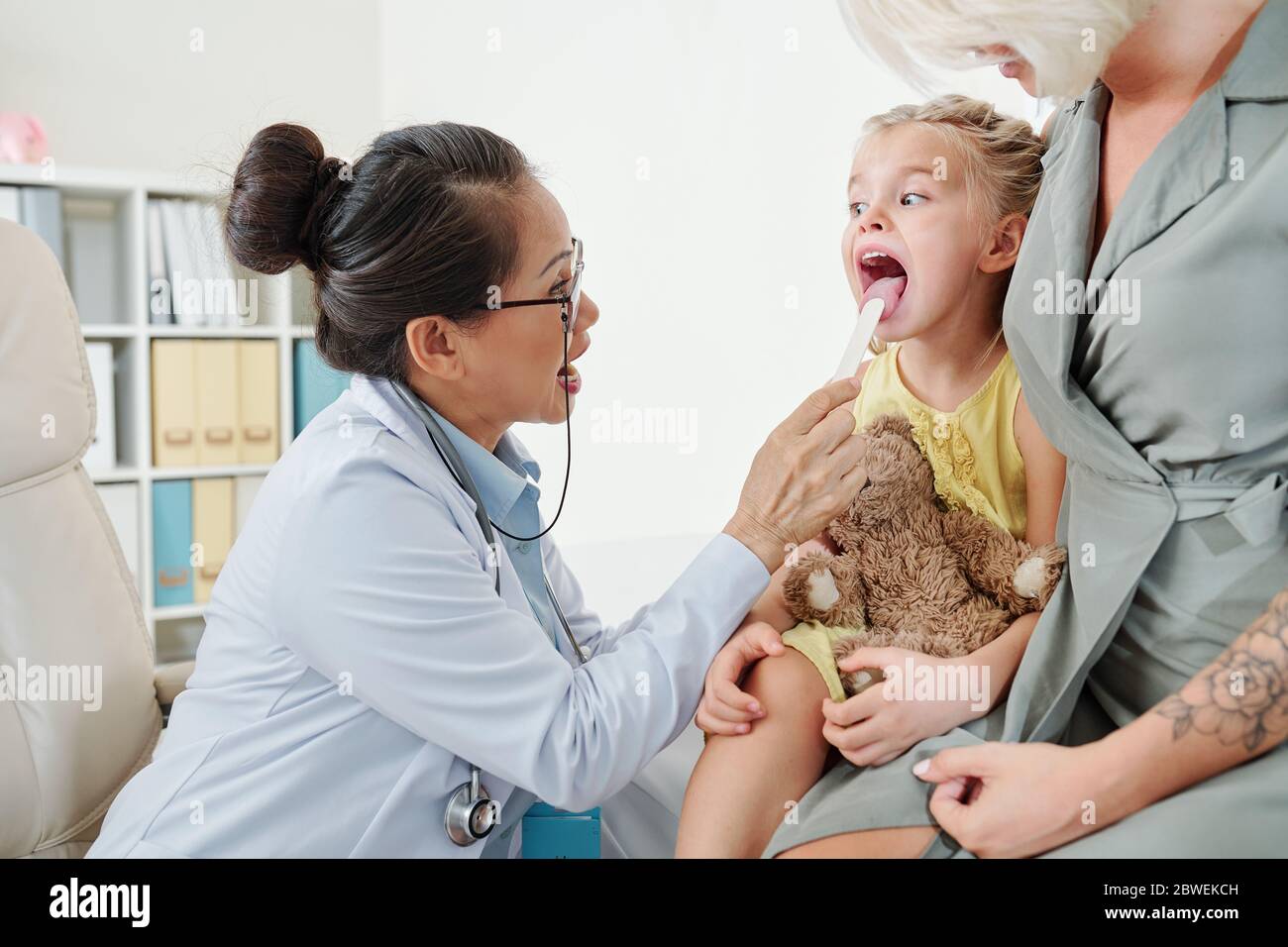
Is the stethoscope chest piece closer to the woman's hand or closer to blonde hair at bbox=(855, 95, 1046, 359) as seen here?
the woman's hand

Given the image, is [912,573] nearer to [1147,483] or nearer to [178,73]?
[1147,483]

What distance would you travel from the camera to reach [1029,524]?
38.3 inches

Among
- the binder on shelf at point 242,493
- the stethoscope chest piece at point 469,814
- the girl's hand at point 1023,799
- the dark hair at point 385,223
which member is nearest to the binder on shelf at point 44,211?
the binder on shelf at point 242,493

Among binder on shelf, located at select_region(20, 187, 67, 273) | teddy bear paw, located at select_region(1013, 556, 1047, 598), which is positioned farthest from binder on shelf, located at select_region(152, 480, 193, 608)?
teddy bear paw, located at select_region(1013, 556, 1047, 598)

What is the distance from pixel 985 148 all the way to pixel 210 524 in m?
2.24

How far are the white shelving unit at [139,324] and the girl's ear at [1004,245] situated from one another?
183 centimetres

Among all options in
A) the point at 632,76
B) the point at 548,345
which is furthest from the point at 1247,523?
the point at 632,76

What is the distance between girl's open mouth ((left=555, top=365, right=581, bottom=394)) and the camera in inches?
41.8

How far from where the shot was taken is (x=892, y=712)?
2.83 ft

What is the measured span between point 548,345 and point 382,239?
19cm

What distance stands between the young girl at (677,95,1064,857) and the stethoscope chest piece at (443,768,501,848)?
19 centimetres

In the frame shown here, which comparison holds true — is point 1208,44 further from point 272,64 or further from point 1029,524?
point 272,64

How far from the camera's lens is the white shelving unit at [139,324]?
2.43m

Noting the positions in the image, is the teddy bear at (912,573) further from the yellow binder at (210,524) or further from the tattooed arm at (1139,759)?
the yellow binder at (210,524)
